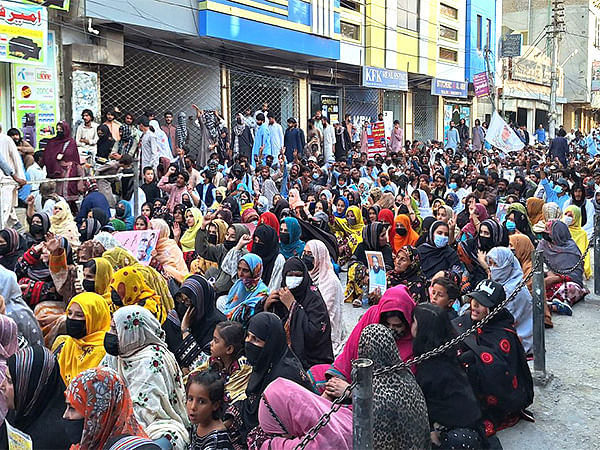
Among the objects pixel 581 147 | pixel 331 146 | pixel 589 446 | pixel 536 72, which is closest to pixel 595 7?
pixel 536 72

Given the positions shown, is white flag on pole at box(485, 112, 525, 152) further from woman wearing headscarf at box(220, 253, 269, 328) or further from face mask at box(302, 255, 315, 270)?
woman wearing headscarf at box(220, 253, 269, 328)

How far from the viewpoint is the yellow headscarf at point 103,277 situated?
15.3 feet

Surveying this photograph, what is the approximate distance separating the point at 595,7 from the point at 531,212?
41286 mm

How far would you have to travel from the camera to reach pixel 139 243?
6.51 m

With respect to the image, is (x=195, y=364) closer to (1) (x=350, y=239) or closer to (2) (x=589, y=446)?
(2) (x=589, y=446)

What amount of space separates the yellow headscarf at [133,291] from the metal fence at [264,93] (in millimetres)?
11545

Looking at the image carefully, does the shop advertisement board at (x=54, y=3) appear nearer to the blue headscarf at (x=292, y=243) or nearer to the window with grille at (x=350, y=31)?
the blue headscarf at (x=292, y=243)

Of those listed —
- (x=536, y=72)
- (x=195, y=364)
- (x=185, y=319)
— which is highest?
(x=536, y=72)

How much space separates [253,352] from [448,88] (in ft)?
75.6

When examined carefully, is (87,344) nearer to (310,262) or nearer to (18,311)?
(18,311)

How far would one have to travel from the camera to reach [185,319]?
425cm

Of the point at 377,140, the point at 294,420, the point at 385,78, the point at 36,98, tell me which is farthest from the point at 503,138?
the point at 294,420

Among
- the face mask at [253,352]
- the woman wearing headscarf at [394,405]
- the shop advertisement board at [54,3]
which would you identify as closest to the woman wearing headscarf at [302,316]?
the face mask at [253,352]

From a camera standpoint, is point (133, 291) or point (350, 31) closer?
point (133, 291)
